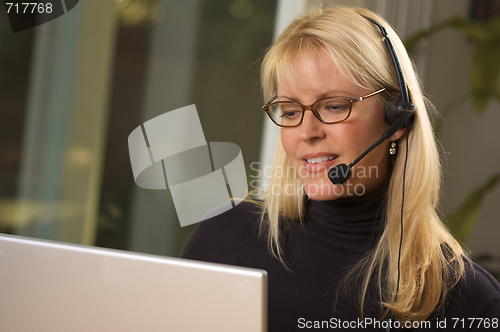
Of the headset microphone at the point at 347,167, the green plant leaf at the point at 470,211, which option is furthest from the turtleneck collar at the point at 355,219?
the green plant leaf at the point at 470,211

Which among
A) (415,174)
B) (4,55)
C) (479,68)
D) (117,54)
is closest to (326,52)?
(415,174)

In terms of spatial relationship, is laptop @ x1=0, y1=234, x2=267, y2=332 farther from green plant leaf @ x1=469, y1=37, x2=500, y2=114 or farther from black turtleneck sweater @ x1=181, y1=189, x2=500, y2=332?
green plant leaf @ x1=469, y1=37, x2=500, y2=114

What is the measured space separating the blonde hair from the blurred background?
0.94 m

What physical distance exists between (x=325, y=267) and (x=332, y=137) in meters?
0.33

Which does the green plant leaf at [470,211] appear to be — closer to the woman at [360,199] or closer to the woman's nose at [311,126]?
the woman at [360,199]

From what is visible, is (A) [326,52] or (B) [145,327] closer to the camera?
(B) [145,327]

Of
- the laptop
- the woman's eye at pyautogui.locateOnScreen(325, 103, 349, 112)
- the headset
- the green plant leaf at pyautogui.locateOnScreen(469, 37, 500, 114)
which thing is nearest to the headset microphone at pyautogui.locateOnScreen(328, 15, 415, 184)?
the headset

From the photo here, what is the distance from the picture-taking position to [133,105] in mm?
2039

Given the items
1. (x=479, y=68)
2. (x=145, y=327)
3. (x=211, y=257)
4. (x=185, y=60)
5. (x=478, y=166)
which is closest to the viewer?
(x=145, y=327)


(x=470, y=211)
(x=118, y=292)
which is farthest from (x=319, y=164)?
(x=470, y=211)

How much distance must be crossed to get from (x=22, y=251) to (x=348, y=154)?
2.24ft

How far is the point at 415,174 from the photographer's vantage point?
3.05 ft

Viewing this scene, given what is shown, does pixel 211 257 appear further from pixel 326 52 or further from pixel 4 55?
pixel 4 55

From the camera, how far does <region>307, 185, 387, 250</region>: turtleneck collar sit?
96 centimetres
